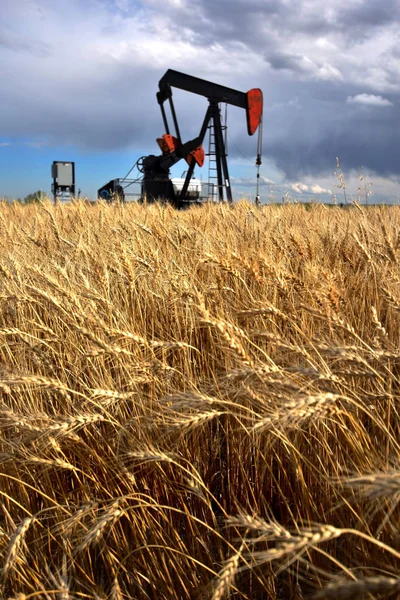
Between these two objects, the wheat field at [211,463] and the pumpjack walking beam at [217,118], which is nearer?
the wheat field at [211,463]

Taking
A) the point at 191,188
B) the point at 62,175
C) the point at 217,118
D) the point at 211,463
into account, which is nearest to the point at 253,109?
the point at 217,118

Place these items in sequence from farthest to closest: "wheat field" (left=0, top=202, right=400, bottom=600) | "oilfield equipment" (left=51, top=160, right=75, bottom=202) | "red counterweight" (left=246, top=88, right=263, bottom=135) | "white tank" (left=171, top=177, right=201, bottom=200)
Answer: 1. "oilfield equipment" (left=51, top=160, right=75, bottom=202)
2. "white tank" (left=171, top=177, right=201, bottom=200)
3. "red counterweight" (left=246, top=88, right=263, bottom=135)
4. "wheat field" (left=0, top=202, right=400, bottom=600)

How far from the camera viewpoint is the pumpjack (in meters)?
12.0

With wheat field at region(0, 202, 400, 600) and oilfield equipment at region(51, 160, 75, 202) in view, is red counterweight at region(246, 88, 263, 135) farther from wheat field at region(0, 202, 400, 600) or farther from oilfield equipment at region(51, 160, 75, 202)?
wheat field at region(0, 202, 400, 600)

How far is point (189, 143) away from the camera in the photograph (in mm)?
12180

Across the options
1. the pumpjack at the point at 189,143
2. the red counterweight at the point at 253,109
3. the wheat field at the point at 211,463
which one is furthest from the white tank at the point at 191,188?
the wheat field at the point at 211,463

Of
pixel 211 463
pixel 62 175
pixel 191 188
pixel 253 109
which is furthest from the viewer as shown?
pixel 62 175

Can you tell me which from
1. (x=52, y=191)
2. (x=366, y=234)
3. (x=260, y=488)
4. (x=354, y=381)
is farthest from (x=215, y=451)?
(x=52, y=191)

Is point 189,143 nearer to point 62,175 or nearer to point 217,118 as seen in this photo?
point 217,118

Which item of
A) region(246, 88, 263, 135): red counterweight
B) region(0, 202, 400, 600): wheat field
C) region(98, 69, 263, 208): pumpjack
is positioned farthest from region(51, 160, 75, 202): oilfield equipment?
region(0, 202, 400, 600): wheat field

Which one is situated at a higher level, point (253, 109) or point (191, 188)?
point (253, 109)

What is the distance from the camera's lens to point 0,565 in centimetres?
140

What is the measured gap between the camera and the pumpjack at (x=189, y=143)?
12023 mm

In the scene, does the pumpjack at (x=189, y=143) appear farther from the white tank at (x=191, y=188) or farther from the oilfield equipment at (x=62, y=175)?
the oilfield equipment at (x=62, y=175)
